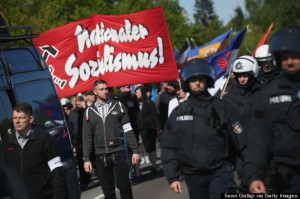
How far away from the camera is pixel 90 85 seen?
15234 millimetres

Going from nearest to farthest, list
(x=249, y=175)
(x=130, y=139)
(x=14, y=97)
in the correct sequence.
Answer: (x=249, y=175), (x=14, y=97), (x=130, y=139)

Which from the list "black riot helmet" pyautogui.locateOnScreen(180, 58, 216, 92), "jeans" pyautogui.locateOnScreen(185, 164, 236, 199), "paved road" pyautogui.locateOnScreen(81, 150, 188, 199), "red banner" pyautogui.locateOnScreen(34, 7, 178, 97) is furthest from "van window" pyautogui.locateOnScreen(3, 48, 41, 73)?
"red banner" pyautogui.locateOnScreen(34, 7, 178, 97)

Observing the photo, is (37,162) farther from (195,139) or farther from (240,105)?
(240,105)

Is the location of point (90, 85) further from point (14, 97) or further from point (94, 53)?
point (14, 97)

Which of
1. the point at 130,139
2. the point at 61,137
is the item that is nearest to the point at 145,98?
the point at 130,139

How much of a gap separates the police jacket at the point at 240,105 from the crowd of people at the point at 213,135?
0.04ft

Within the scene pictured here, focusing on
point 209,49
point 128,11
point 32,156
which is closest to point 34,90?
point 32,156

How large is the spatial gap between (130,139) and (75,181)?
1768 millimetres

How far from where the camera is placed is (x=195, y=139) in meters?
6.78

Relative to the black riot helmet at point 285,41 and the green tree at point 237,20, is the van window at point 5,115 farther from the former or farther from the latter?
the green tree at point 237,20

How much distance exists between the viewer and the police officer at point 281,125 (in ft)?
17.6

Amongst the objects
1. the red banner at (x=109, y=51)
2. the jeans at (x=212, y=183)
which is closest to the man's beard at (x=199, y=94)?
the jeans at (x=212, y=183)

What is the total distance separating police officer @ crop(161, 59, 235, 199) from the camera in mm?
6758

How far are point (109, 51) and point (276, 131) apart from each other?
10.4m
